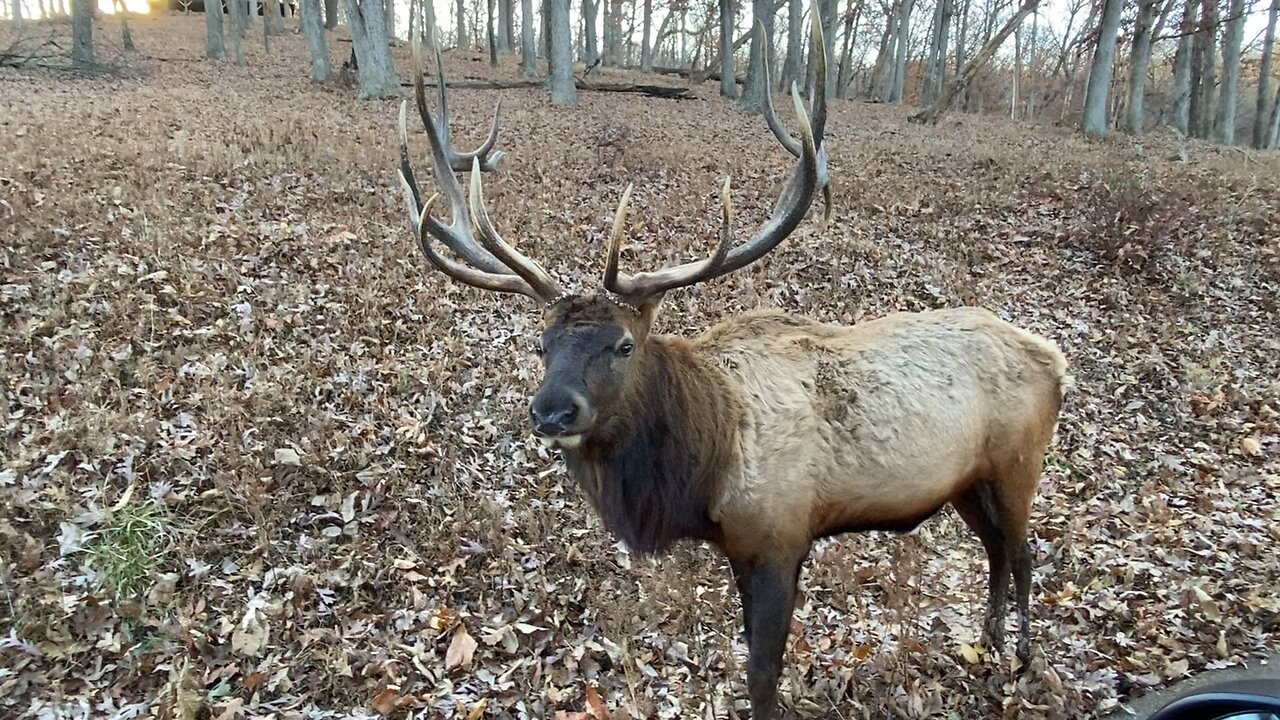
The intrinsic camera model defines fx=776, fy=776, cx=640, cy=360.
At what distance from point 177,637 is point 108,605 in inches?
19.3

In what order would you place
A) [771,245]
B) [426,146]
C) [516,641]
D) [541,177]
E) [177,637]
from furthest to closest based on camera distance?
[426,146] < [541,177] < [516,641] < [177,637] < [771,245]

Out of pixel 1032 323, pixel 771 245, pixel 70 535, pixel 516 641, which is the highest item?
pixel 771 245

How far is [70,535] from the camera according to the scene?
4.93 m

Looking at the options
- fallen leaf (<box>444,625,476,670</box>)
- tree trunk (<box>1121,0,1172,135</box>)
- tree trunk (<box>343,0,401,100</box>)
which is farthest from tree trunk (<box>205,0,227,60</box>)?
fallen leaf (<box>444,625,476,670</box>)

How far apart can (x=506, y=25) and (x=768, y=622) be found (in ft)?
137

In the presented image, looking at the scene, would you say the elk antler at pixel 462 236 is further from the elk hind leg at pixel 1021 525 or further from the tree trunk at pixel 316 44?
the tree trunk at pixel 316 44

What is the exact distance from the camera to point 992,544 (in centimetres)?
479

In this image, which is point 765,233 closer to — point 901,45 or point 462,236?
point 462,236

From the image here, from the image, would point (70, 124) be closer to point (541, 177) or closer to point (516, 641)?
point (541, 177)

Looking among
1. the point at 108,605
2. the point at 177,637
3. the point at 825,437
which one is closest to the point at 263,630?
the point at 177,637

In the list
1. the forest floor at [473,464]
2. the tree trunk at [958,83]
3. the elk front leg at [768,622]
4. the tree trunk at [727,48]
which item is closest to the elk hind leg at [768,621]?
the elk front leg at [768,622]

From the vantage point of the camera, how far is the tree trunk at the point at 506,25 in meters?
36.3

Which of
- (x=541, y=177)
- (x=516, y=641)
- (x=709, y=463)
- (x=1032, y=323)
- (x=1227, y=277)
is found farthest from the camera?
(x=541, y=177)

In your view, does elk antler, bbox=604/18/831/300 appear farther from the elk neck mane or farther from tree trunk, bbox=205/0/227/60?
tree trunk, bbox=205/0/227/60
